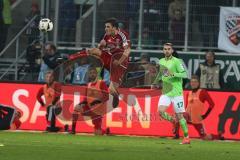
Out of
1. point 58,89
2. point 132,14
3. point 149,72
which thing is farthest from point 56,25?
point 149,72

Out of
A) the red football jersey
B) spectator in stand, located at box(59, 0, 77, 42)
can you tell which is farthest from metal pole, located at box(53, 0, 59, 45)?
the red football jersey

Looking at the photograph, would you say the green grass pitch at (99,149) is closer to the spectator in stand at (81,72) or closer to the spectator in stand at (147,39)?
the spectator in stand at (81,72)

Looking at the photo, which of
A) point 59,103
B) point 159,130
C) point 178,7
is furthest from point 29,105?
point 178,7

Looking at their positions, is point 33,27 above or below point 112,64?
above

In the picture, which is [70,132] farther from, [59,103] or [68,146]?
[68,146]

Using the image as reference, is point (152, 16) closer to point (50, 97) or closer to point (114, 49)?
point (50, 97)

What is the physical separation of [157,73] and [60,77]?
3105 millimetres

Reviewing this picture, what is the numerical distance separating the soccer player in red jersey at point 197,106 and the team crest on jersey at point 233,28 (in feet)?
9.64

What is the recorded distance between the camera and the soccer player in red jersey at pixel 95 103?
1997cm

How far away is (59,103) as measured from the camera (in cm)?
2144

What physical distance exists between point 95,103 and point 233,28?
5.22 m

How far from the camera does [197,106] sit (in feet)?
66.7

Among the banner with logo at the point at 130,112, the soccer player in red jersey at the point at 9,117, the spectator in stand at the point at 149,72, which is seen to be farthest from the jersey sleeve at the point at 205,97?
the soccer player in red jersey at the point at 9,117

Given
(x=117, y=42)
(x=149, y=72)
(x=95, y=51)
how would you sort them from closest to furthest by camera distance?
1. (x=95, y=51)
2. (x=117, y=42)
3. (x=149, y=72)
